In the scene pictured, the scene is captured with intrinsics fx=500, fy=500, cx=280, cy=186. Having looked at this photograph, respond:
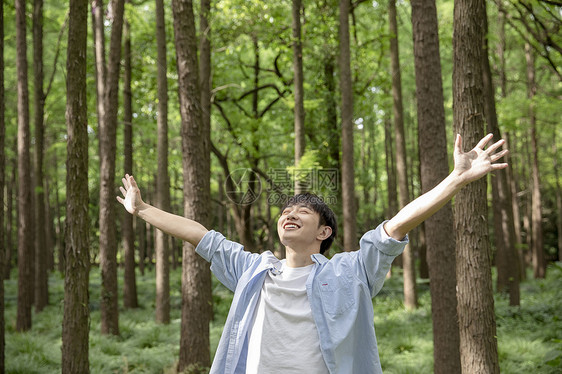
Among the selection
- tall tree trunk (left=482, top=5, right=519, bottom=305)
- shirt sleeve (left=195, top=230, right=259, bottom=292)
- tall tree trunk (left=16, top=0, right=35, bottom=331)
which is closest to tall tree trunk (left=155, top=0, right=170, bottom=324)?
tall tree trunk (left=16, top=0, right=35, bottom=331)

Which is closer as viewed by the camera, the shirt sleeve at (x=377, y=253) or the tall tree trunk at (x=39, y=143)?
the shirt sleeve at (x=377, y=253)

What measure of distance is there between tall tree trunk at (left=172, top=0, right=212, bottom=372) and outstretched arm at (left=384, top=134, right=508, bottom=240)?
18.0 feet

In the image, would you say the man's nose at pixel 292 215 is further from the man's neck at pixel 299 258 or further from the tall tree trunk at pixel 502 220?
the tall tree trunk at pixel 502 220

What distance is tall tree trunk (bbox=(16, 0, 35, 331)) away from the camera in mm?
12016

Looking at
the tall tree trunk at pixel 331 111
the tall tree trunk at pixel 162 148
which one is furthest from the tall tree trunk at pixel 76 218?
the tall tree trunk at pixel 331 111

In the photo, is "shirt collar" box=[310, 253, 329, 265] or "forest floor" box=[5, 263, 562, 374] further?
"forest floor" box=[5, 263, 562, 374]

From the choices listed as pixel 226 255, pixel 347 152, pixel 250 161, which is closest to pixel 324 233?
pixel 226 255

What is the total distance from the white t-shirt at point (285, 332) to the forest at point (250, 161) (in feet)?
9.73

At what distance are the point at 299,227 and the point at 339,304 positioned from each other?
48cm

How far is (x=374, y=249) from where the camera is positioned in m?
2.51

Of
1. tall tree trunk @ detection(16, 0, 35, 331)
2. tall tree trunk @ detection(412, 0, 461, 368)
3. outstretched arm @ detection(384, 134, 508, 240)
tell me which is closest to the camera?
outstretched arm @ detection(384, 134, 508, 240)

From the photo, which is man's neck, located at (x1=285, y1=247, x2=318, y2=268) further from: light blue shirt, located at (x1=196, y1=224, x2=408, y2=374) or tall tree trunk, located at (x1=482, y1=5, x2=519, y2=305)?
tall tree trunk, located at (x1=482, y1=5, x2=519, y2=305)

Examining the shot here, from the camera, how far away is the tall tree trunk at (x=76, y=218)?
6434 millimetres

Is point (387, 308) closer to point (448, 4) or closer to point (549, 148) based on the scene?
point (448, 4)
